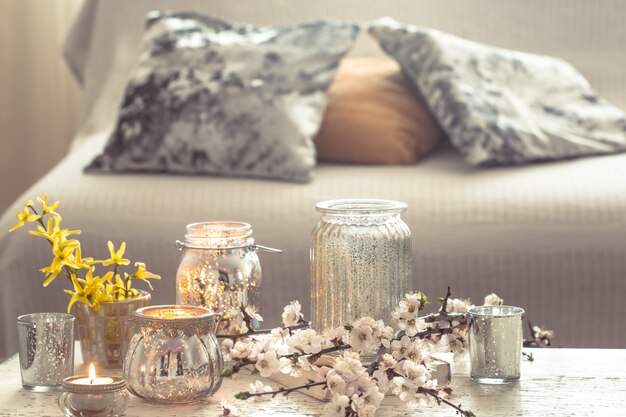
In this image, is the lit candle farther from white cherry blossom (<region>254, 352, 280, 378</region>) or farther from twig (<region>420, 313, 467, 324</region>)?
twig (<region>420, 313, 467, 324</region>)

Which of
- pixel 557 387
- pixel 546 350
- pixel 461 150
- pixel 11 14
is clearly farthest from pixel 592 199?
pixel 11 14

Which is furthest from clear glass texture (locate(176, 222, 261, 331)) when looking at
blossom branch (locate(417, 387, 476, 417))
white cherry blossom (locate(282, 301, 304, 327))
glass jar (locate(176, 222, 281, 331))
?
blossom branch (locate(417, 387, 476, 417))

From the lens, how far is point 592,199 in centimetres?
198

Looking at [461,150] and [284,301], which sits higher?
[461,150]

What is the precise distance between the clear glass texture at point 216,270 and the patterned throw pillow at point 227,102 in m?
0.83

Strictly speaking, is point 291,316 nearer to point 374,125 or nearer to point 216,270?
point 216,270

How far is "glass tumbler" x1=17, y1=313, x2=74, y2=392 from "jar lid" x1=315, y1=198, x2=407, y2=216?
31 cm

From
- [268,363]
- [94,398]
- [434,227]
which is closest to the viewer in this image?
[94,398]

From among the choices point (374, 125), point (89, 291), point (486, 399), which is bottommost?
point (486, 399)

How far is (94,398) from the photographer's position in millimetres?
1026

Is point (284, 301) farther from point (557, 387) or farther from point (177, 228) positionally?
point (557, 387)

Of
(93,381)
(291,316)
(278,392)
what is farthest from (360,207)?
(93,381)

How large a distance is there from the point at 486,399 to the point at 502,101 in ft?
4.16

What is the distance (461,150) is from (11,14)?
1.65 metres
